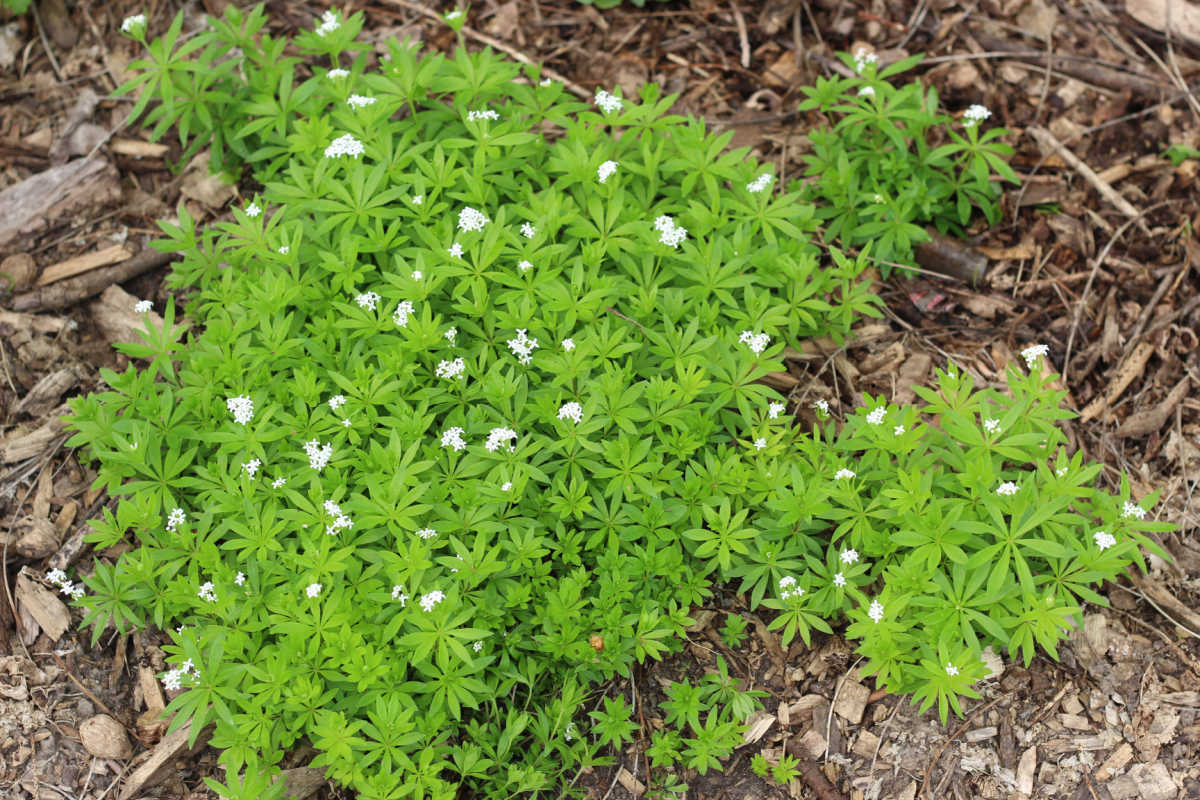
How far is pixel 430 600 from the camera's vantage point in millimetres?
4121

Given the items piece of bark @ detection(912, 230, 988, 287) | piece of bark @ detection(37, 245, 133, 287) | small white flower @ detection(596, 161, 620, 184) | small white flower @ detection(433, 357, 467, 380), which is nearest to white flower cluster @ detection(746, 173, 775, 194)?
small white flower @ detection(596, 161, 620, 184)

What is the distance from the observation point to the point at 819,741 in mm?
4531

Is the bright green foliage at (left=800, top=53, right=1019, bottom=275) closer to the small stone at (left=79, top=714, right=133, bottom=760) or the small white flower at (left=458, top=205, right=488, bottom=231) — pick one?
the small white flower at (left=458, top=205, right=488, bottom=231)

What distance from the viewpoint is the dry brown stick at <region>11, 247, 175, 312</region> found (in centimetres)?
584

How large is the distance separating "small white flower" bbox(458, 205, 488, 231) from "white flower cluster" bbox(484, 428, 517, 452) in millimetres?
1123

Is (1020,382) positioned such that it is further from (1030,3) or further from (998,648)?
(1030,3)

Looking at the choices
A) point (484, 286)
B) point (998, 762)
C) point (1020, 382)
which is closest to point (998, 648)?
point (998, 762)

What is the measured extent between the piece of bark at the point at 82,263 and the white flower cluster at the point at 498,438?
3003 mm

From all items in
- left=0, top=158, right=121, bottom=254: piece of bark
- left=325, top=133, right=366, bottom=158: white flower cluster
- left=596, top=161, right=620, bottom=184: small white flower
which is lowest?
left=0, top=158, right=121, bottom=254: piece of bark

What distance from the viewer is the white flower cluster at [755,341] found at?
190 inches

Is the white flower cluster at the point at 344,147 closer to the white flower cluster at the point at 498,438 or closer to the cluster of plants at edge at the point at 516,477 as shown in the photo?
the cluster of plants at edge at the point at 516,477

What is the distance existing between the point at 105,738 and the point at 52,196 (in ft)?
11.5

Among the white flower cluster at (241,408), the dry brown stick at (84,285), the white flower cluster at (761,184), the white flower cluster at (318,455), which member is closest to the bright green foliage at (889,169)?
the white flower cluster at (761,184)

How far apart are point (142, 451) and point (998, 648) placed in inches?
159
